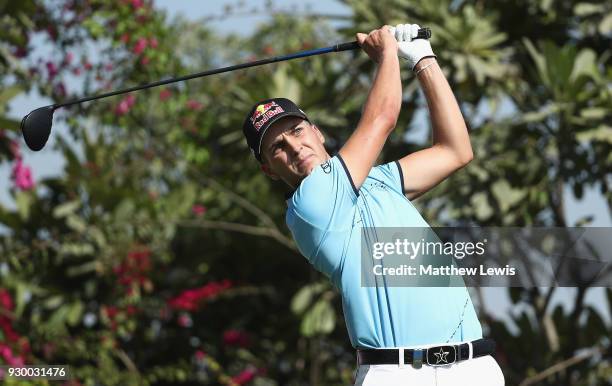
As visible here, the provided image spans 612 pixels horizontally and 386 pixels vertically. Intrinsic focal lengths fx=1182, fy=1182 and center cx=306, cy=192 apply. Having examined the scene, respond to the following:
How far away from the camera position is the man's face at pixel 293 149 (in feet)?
14.5

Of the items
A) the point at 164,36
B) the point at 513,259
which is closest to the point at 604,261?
the point at 513,259

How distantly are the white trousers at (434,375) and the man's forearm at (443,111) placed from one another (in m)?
0.85

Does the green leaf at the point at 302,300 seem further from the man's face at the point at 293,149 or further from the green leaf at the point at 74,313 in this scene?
the man's face at the point at 293,149

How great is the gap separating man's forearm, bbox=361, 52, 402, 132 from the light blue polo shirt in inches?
7.8

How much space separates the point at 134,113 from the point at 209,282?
8.34ft

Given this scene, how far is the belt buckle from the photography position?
4141mm

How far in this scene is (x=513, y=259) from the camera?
911 cm

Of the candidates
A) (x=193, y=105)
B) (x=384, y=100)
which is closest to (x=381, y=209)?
(x=384, y=100)

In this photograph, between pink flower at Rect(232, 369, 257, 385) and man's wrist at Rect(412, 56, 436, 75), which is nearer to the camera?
man's wrist at Rect(412, 56, 436, 75)

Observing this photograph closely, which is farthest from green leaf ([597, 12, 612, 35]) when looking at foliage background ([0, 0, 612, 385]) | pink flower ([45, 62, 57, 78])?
pink flower ([45, 62, 57, 78])

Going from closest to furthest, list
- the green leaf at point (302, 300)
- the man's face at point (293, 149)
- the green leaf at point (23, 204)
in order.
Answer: the man's face at point (293, 149) → the green leaf at point (302, 300) → the green leaf at point (23, 204)

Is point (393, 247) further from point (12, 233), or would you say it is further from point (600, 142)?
point (12, 233)

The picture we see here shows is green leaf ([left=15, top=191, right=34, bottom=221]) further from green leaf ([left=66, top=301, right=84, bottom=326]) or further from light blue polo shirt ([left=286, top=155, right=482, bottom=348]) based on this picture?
light blue polo shirt ([left=286, top=155, right=482, bottom=348])

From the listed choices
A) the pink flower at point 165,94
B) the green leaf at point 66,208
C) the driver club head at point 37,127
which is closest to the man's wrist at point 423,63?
the driver club head at point 37,127
